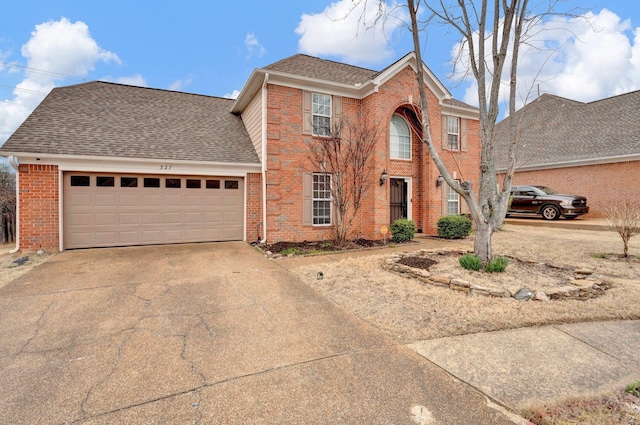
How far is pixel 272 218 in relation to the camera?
9.62 m

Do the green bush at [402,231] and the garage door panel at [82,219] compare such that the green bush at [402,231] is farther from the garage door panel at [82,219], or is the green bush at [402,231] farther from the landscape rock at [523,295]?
the garage door panel at [82,219]

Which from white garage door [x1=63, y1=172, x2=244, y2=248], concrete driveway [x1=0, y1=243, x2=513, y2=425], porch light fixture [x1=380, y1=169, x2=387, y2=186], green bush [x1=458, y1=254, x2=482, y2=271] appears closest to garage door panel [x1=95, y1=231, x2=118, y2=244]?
white garage door [x1=63, y1=172, x2=244, y2=248]

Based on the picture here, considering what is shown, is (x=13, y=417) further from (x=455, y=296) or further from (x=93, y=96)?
(x=93, y=96)

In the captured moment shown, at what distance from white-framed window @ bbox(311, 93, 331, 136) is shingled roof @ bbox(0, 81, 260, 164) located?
2343 millimetres

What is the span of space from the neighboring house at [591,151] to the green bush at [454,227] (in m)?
6.13

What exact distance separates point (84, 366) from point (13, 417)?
661 millimetres

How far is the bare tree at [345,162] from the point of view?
9383 mm

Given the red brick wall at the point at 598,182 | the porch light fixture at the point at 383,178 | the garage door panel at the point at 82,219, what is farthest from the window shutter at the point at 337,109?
the red brick wall at the point at 598,182

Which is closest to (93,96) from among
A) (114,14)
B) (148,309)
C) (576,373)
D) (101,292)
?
(114,14)

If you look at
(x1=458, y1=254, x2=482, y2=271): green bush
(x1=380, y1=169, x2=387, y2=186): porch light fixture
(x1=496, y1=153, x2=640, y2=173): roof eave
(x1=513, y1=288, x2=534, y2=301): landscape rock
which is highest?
(x1=496, y1=153, x2=640, y2=173): roof eave


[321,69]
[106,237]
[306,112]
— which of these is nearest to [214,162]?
[306,112]

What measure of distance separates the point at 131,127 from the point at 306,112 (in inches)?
227

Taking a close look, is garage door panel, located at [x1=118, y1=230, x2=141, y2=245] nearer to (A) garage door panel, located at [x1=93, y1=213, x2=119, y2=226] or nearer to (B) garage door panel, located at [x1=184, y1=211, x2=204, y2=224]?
(A) garage door panel, located at [x1=93, y1=213, x2=119, y2=226]

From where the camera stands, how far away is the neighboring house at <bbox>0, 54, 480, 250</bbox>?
27.5ft
